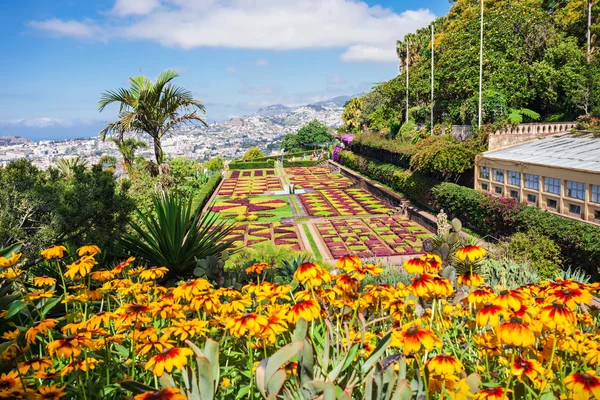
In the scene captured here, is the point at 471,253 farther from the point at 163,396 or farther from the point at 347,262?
the point at 163,396

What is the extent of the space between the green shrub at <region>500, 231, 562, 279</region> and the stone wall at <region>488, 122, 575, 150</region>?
6940 mm

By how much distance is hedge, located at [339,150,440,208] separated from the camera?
2197 cm

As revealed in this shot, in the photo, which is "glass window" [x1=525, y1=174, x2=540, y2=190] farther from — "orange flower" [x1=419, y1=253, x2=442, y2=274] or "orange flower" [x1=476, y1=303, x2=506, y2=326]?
"orange flower" [x1=476, y1=303, x2=506, y2=326]

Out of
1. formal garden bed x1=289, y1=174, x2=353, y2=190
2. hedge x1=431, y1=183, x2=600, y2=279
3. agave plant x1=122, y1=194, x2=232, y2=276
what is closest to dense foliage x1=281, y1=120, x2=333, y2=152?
formal garden bed x1=289, y1=174, x2=353, y2=190

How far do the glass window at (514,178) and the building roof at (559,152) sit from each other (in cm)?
50

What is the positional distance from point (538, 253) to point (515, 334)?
10357 mm

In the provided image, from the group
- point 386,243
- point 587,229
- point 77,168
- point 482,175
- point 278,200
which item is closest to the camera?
point 77,168

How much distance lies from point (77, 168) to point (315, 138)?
68384 mm

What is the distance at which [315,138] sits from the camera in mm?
74188

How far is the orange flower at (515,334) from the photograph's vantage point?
2102mm

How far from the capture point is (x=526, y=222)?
45.7 feet

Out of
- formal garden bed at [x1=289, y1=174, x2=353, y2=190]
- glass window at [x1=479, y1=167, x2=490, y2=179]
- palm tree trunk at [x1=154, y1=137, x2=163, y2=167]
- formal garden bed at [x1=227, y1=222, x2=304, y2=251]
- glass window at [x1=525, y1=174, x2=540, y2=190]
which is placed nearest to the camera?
palm tree trunk at [x1=154, y1=137, x2=163, y2=167]

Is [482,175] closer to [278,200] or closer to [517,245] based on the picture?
[517,245]

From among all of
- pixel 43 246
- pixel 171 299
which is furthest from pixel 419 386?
pixel 43 246
